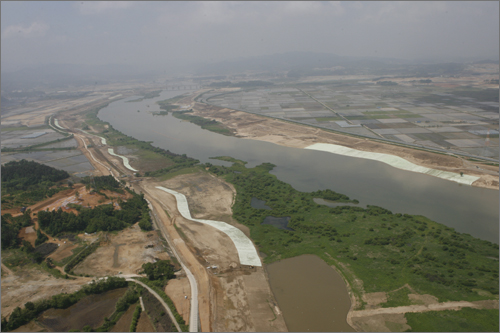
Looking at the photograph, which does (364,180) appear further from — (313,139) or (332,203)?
A: (313,139)

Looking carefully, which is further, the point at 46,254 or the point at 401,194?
the point at 401,194

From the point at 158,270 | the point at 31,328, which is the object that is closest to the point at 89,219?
the point at 158,270

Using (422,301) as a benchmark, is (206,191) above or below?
above

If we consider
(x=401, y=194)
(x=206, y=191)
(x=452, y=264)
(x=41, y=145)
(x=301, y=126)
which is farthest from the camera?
(x=301, y=126)

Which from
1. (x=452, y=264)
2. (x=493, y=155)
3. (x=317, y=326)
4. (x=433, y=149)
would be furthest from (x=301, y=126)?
(x=317, y=326)

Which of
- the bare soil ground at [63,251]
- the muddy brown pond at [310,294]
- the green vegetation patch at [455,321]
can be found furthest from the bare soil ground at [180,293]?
the green vegetation patch at [455,321]

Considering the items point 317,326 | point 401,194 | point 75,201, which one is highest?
point 75,201

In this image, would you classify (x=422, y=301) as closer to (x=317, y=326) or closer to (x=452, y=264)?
(x=452, y=264)
